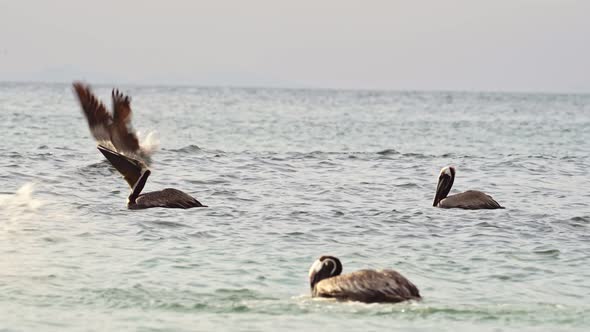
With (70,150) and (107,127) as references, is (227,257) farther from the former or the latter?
(70,150)

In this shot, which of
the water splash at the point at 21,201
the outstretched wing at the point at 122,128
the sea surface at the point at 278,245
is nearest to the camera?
the sea surface at the point at 278,245

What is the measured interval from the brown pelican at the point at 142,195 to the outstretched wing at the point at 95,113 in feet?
2.07

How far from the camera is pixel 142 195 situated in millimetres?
19281

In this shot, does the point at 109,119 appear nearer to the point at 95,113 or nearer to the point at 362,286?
the point at 95,113

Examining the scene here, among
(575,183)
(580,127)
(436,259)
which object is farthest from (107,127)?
(580,127)

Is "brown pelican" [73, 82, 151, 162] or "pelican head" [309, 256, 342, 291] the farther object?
"brown pelican" [73, 82, 151, 162]

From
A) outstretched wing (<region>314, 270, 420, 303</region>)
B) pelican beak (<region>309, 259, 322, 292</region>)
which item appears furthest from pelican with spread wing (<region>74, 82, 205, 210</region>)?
outstretched wing (<region>314, 270, 420, 303</region>)

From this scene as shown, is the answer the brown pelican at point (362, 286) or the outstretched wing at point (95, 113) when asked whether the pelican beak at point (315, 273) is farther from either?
the outstretched wing at point (95, 113)

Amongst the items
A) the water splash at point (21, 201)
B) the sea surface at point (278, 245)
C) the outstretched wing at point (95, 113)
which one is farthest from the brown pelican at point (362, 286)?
the water splash at point (21, 201)

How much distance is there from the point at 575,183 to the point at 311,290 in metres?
15.9

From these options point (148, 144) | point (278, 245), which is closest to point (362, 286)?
point (278, 245)

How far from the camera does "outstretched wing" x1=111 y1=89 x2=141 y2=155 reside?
18.1 meters

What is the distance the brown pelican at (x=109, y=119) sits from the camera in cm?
1816

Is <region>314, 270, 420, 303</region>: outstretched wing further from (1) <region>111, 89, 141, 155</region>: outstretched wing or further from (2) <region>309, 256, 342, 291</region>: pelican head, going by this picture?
(1) <region>111, 89, 141, 155</region>: outstretched wing
